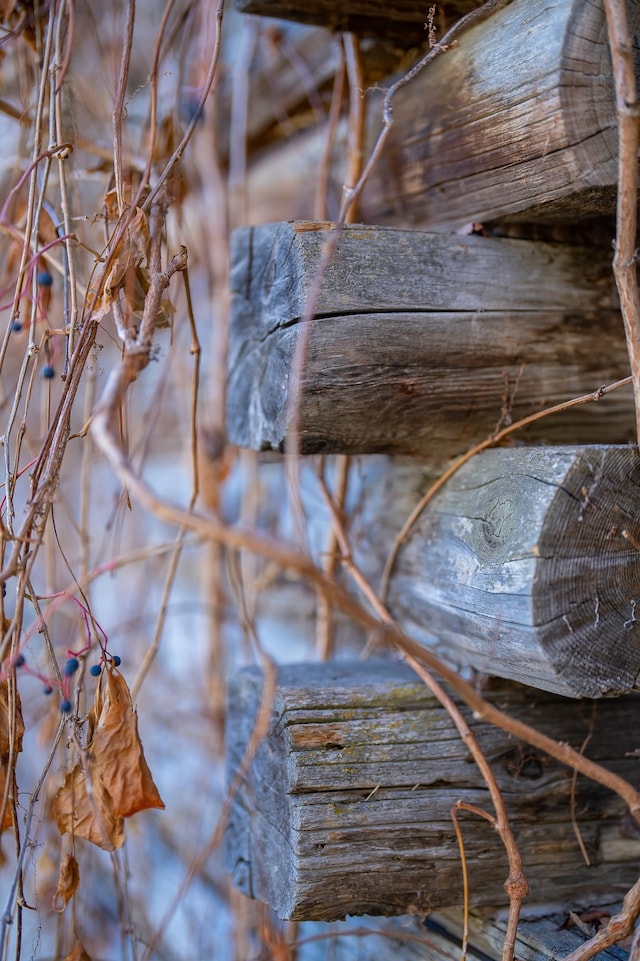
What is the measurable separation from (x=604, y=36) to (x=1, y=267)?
1.18 meters

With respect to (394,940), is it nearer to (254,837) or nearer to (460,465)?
(254,837)

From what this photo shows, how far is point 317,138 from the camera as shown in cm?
209

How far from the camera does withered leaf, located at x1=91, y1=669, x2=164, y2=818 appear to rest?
1068 millimetres

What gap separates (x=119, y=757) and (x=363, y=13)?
3.90 ft

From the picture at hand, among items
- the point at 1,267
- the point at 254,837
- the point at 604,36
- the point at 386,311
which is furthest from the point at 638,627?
the point at 1,267

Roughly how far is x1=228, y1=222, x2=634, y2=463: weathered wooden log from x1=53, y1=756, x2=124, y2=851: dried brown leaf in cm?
52

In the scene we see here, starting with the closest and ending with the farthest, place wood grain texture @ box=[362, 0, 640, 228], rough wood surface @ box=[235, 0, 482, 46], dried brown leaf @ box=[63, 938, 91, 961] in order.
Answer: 1. wood grain texture @ box=[362, 0, 640, 228]
2. dried brown leaf @ box=[63, 938, 91, 961]
3. rough wood surface @ box=[235, 0, 482, 46]

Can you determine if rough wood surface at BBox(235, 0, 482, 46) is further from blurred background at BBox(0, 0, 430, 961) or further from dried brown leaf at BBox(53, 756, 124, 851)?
dried brown leaf at BBox(53, 756, 124, 851)

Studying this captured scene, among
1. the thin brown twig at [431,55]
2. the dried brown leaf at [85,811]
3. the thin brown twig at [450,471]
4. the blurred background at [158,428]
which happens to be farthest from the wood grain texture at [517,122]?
the dried brown leaf at [85,811]

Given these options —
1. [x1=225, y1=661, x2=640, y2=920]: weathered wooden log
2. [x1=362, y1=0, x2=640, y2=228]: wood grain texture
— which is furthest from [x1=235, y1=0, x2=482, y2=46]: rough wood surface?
[x1=225, y1=661, x2=640, y2=920]: weathered wooden log

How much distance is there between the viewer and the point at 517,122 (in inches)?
43.0

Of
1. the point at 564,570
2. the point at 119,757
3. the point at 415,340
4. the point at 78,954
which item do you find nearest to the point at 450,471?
the point at 415,340

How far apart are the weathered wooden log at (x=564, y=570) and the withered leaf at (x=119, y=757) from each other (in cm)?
49

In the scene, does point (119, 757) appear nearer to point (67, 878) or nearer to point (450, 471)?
point (67, 878)
